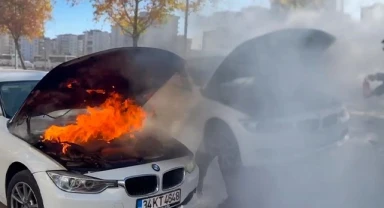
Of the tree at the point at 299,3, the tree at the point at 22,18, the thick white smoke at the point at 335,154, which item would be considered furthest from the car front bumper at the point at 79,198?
the tree at the point at 22,18

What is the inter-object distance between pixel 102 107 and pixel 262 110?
141 centimetres

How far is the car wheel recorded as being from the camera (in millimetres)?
2422

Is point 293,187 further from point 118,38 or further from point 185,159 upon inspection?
point 118,38

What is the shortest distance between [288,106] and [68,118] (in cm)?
191

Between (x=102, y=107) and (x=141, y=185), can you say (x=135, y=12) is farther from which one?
(x=141, y=185)

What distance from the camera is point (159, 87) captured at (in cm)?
352

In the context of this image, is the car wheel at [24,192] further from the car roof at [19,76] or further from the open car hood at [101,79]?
the car roof at [19,76]

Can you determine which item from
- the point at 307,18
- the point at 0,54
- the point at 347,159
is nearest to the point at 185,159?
the point at 307,18

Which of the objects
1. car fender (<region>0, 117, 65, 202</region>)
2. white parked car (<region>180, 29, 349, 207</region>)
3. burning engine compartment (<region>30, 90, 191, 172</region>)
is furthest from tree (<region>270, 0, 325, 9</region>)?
car fender (<region>0, 117, 65, 202</region>)

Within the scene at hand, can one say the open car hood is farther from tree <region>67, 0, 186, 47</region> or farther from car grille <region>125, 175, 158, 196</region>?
car grille <region>125, 175, 158, 196</region>

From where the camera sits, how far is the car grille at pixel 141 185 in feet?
7.96

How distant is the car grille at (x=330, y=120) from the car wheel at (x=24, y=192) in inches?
98.7

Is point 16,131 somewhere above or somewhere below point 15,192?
above

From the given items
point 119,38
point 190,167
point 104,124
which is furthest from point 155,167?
point 119,38
